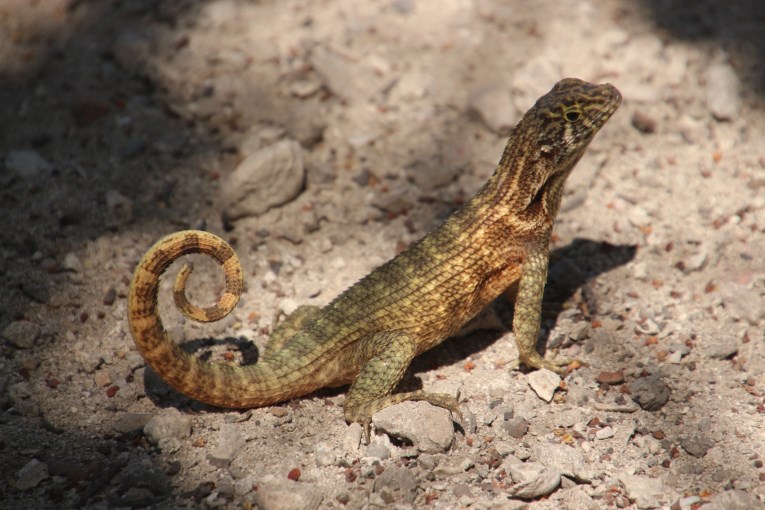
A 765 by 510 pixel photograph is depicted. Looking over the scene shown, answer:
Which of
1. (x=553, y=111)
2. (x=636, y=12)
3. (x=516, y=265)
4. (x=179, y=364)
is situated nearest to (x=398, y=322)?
(x=516, y=265)

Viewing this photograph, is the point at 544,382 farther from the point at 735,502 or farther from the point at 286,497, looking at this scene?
the point at 286,497

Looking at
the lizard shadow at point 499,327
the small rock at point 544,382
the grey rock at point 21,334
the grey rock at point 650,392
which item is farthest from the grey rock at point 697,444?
the grey rock at point 21,334

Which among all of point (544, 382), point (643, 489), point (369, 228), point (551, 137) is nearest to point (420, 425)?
point (544, 382)

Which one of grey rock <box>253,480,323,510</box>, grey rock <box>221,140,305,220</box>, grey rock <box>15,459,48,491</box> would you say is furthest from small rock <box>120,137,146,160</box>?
grey rock <box>253,480,323,510</box>

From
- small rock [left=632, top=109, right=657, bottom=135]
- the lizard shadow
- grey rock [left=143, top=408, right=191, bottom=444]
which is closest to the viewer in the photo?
grey rock [left=143, top=408, right=191, bottom=444]

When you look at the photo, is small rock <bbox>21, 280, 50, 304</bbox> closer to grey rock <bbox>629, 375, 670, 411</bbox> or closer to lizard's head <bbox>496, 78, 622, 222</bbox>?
lizard's head <bbox>496, 78, 622, 222</bbox>

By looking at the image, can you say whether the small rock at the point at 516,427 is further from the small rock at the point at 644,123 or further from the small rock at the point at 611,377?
the small rock at the point at 644,123

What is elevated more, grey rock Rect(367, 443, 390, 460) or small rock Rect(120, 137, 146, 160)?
small rock Rect(120, 137, 146, 160)
